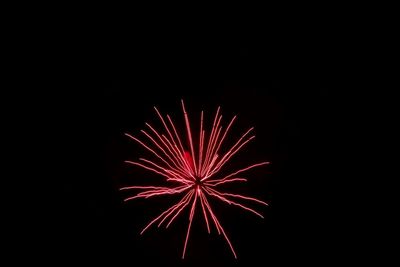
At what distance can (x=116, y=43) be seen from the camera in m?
3.28

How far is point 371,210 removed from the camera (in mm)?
3193

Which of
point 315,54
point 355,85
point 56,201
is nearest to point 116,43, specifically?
point 56,201

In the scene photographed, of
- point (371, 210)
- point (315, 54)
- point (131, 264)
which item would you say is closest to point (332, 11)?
point (315, 54)

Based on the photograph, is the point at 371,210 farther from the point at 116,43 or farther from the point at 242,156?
the point at 116,43

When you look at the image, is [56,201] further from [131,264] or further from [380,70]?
[380,70]

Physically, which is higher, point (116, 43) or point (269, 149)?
point (116, 43)

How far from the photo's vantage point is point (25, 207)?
3.23 m

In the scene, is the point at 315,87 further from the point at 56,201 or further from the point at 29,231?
the point at 29,231

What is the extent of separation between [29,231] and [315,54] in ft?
8.80

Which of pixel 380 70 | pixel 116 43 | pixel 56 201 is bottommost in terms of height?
pixel 56 201

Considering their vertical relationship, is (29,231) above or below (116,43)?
below

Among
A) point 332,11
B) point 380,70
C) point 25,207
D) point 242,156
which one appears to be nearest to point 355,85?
point 380,70

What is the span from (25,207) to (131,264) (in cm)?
97

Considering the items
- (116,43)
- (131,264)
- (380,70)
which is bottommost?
(131,264)
